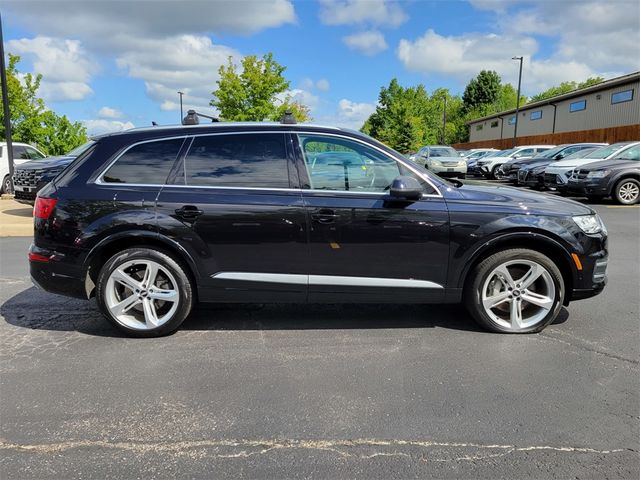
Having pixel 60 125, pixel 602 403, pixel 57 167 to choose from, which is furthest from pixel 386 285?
pixel 60 125

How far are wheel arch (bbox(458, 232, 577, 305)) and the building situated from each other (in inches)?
1011

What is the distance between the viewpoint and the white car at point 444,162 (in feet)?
72.1

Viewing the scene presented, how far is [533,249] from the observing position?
4.14 metres

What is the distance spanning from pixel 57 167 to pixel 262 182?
349 inches

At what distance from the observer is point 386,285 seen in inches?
158

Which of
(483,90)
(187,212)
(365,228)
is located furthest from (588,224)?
(483,90)

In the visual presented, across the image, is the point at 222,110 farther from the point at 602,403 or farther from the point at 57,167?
the point at 602,403

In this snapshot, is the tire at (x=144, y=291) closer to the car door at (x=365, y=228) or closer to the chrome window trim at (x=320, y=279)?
the chrome window trim at (x=320, y=279)

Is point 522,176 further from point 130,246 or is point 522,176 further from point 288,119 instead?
point 130,246

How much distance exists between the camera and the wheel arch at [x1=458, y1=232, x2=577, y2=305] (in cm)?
400

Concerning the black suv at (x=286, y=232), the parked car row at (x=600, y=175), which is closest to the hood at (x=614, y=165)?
the parked car row at (x=600, y=175)

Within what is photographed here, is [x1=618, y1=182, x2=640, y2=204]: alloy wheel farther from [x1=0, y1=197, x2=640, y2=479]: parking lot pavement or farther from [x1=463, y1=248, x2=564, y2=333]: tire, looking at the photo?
[x1=463, y1=248, x2=564, y2=333]: tire

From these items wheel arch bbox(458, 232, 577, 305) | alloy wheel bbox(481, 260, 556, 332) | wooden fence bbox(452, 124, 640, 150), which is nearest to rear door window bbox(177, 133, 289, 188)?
wheel arch bbox(458, 232, 577, 305)

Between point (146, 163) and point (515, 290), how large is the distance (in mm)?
3260
